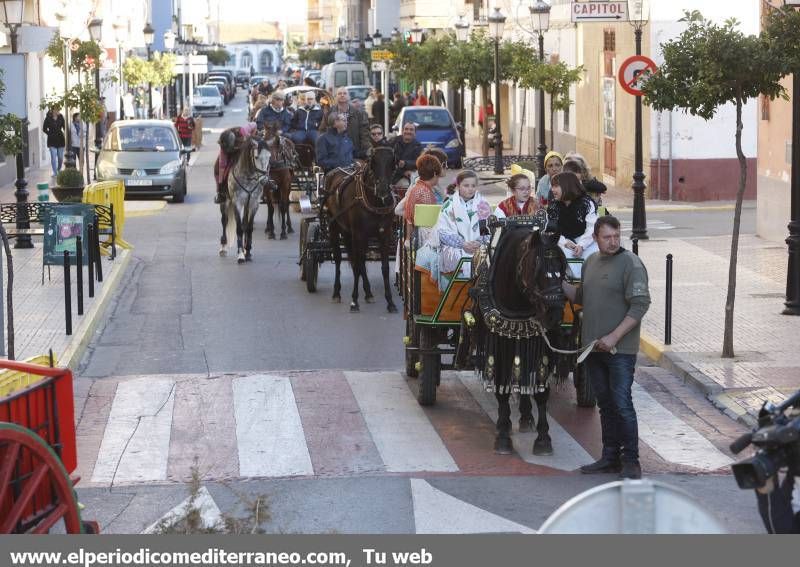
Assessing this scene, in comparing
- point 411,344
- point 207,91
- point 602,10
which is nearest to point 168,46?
point 207,91

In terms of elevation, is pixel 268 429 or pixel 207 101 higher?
pixel 207 101

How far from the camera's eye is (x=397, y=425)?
11773mm

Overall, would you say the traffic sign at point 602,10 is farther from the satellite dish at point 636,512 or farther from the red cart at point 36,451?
the satellite dish at point 636,512

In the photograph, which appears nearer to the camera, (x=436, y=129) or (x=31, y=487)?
(x=31, y=487)

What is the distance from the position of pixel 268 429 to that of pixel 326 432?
0.47 metres

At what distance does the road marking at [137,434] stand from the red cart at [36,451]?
253 centimetres

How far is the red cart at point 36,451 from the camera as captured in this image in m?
6.72

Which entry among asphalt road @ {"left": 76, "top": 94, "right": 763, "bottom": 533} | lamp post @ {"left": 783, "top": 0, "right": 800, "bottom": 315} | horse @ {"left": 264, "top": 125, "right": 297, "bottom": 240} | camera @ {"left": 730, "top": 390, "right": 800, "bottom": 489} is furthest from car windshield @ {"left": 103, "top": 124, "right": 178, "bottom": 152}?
camera @ {"left": 730, "top": 390, "right": 800, "bottom": 489}

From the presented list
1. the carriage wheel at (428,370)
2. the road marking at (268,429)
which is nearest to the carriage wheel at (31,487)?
the road marking at (268,429)

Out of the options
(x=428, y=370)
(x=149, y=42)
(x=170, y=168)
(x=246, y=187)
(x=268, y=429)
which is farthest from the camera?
(x=149, y=42)

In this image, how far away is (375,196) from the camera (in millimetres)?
17047

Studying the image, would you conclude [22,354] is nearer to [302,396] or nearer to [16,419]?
[302,396]

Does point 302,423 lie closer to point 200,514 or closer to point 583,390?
point 583,390

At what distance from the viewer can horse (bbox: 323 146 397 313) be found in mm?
16891
